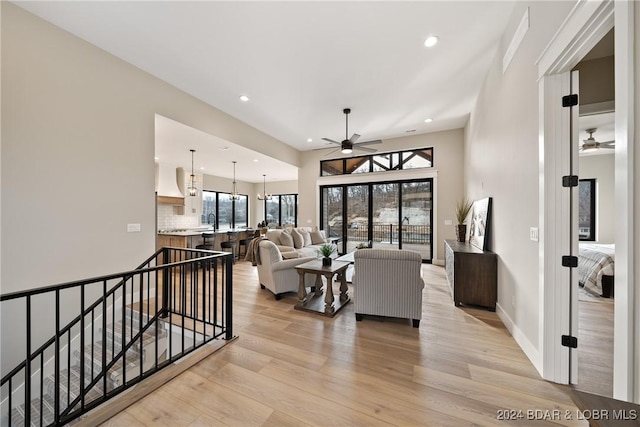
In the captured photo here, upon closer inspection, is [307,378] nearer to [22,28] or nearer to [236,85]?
[236,85]

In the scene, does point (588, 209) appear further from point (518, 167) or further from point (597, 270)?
point (518, 167)

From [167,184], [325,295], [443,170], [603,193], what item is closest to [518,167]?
[325,295]

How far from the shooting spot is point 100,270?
309cm

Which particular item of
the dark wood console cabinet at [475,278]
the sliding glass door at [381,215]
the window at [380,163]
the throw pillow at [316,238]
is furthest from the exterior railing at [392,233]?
the dark wood console cabinet at [475,278]

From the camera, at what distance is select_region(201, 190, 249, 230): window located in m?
9.56

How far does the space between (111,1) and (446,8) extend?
11.0 feet

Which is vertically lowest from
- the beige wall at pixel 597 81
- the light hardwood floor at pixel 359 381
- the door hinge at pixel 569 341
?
the light hardwood floor at pixel 359 381

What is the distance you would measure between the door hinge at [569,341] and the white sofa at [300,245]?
2.77 meters

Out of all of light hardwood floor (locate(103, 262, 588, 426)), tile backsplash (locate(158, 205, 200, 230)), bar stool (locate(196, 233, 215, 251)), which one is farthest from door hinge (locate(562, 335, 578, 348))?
tile backsplash (locate(158, 205, 200, 230))

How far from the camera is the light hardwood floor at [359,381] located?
1654 millimetres

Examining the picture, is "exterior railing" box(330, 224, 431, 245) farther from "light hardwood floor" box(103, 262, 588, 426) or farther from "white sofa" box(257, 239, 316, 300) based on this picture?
"light hardwood floor" box(103, 262, 588, 426)

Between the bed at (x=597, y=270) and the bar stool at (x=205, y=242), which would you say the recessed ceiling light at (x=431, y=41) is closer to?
the bed at (x=597, y=270)

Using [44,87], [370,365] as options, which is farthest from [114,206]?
[370,365]

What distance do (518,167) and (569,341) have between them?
158cm
